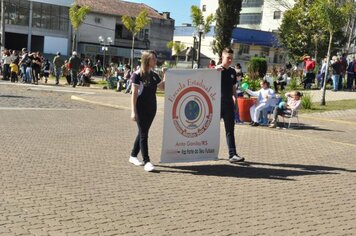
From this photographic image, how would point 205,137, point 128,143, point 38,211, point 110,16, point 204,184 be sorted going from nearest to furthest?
point 38,211 → point 204,184 → point 205,137 → point 128,143 → point 110,16

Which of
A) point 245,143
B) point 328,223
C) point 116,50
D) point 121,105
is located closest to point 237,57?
point 116,50

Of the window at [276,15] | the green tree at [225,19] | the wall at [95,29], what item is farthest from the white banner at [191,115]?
the window at [276,15]

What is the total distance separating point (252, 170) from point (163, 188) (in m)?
1.99

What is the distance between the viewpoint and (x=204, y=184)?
6.72 metres

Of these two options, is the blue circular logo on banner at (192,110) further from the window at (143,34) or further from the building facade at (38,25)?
the window at (143,34)

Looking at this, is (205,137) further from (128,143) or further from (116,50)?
(116,50)

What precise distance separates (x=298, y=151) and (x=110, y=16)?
2203 inches

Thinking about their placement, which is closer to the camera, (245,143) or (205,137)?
(205,137)

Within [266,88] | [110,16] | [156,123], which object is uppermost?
[110,16]

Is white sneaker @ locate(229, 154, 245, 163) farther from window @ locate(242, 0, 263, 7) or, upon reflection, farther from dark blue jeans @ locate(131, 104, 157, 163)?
window @ locate(242, 0, 263, 7)

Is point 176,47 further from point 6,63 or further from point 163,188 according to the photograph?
point 163,188

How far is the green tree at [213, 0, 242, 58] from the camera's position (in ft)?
116

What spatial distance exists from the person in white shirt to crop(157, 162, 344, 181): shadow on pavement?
5.07 metres

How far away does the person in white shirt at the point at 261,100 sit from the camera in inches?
523
